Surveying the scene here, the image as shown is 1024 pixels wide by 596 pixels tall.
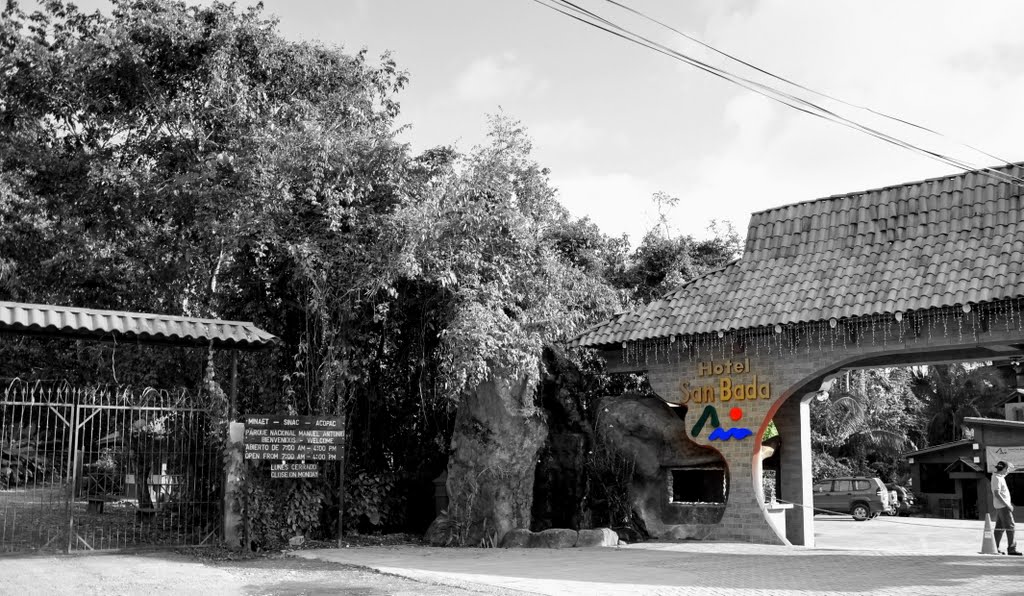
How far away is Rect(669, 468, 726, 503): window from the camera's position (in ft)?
57.7

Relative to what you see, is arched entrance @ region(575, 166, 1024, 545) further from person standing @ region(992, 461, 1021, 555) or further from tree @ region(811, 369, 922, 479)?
tree @ region(811, 369, 922, 479)

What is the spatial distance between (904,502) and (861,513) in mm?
5226

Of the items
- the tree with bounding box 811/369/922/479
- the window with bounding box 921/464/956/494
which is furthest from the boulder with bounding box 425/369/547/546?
the window with bounding box 921/464/956/494

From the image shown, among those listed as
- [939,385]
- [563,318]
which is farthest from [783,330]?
[939,385]

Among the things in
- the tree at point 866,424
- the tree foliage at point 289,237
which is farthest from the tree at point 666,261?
the tree at point 866,424

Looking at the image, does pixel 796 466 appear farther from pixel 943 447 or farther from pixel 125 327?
pixel 943 447

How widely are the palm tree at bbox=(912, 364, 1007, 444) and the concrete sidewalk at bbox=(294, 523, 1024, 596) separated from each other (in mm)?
27632

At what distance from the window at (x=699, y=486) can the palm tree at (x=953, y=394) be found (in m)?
24.4

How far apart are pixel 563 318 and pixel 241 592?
775 cm

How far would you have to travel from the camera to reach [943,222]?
595 inches

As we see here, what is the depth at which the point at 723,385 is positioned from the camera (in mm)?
15883

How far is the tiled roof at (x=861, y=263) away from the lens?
1387cm

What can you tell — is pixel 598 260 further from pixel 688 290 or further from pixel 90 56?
pixel 90 56

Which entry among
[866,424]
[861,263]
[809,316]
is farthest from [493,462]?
[866,424]
